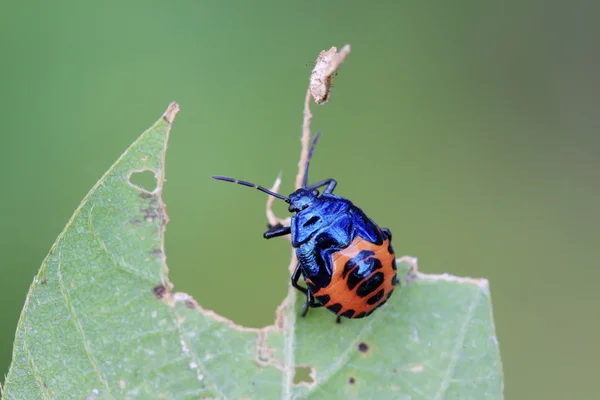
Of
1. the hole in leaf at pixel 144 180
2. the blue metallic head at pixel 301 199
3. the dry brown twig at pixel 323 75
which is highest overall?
the dry brown twig at pixel 323 75

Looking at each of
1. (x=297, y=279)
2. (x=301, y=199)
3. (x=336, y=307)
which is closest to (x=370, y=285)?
(x=336, y=307)

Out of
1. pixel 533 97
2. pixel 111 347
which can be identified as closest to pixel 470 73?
pixel 533 97

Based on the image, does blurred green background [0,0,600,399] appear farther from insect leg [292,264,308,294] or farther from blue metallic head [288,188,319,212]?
insect leg [292,264,308,294]

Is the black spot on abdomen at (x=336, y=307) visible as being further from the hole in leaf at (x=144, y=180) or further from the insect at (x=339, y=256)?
the hole in leaf at (x=144, y=180)

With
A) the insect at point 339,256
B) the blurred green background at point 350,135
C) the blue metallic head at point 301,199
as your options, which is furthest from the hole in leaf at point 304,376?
the blurred green background at point 350,135

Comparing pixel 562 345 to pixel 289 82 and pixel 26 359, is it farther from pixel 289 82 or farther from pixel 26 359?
pixel 26 359

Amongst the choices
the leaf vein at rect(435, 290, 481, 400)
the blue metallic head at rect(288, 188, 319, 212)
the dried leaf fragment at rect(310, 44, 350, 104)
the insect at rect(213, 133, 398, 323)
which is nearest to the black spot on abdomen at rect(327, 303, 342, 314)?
the insect at rect(213, 133, 398, 323)

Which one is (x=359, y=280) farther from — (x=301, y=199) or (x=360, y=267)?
(x=301, y=199)
